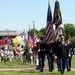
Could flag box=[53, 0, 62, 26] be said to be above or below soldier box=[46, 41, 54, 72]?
above


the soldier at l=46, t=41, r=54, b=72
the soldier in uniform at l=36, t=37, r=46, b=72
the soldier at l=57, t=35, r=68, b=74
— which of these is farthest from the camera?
the soldier in uniform at l=36, t=37, r=46, b=72

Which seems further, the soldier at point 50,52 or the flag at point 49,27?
the flag at point 49,27

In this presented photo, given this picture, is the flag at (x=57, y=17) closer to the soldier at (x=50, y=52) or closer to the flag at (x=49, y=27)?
the flag at (x=49, y=27)

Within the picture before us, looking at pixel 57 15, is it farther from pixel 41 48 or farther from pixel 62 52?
pixel 62 52

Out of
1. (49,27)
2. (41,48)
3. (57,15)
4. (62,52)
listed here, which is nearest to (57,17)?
(57,15)

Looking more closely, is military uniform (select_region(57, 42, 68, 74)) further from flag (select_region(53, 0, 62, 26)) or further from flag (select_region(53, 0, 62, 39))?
flag (select_region(53, 0, 62, 26))

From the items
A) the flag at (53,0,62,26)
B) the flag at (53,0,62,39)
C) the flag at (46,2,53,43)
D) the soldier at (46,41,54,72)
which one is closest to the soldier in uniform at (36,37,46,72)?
the soldier at (46,41,54,72)

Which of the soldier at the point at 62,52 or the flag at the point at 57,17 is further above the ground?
the flag at the point at 57,17

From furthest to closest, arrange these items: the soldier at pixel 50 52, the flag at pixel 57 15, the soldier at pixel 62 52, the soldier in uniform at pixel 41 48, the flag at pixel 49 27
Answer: the flag at pixel 57 15 → the flag at pixel 49 27 → the soldier in uniform at pixel 41 48 → the soldier at pixel 50 52 → the soldier at pixel 62 52

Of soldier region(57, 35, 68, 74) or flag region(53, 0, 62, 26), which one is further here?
flag region(53, 0, 62, 26)

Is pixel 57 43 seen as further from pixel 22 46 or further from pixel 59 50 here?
pixel 22 46

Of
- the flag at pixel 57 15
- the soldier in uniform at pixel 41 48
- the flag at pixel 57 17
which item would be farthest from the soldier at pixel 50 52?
the flag at pixel 57 15

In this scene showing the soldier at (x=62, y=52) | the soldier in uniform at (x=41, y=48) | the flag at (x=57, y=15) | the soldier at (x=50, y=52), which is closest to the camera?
the soldier at (x=62, y=52)

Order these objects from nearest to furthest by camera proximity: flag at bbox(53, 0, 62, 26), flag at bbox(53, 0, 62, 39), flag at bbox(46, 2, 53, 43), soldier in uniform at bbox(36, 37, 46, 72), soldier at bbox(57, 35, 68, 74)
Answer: soldier at bbox(57, 35, 68, 74) < soldier in uniform at bbox(36, 37, 46, 72) < flag at bbox(46, 2, 53, 43) < flag at bbox(53, 0, 62, 39) < flag at bbox(53, 0, 62, 26)
